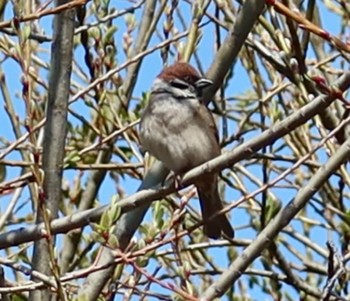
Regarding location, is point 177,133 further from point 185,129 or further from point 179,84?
point 179,84

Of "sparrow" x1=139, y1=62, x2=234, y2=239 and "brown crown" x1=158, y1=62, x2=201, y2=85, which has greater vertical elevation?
"brown crown" x1=158, y1=62, x2=201, y2=85

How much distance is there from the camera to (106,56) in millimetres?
4316

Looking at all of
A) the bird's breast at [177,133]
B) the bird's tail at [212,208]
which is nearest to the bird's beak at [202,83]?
the bird's breast at [177,133]

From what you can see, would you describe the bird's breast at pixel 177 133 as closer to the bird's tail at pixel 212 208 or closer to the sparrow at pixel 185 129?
the sparrow at pixel 185 129

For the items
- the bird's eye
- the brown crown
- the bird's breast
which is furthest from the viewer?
the bird's eye

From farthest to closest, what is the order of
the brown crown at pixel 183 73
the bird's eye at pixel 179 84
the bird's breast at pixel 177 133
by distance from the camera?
the bird's eye at pixel 179 84
the brown crown at pixel 183 73
the bird's breast at pixel 177 133

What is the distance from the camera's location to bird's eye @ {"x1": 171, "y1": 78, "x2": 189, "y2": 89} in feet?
14.4

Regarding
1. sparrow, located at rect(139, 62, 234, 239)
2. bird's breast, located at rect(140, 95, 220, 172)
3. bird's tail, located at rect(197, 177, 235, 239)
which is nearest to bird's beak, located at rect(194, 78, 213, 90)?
sparrow, located at rect(139, 62, 234, 239)

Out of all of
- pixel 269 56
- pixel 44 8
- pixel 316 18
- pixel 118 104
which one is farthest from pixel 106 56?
pixel 44 8

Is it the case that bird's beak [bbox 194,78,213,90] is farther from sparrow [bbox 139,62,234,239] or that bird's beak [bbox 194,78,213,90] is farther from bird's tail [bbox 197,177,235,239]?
bird's tail [bbox 197,177,235,239]

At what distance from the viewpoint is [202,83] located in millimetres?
3938

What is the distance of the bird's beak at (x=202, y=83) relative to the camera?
140 inches

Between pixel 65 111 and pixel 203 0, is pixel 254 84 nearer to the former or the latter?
pixel 203 0

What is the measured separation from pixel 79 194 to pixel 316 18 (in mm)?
1265
